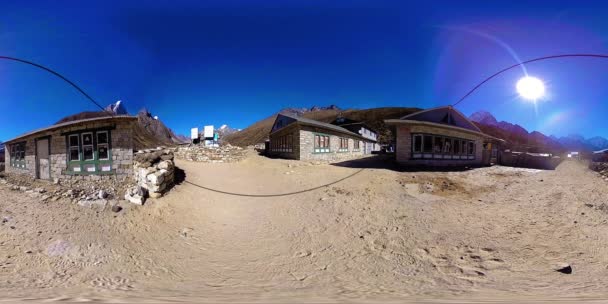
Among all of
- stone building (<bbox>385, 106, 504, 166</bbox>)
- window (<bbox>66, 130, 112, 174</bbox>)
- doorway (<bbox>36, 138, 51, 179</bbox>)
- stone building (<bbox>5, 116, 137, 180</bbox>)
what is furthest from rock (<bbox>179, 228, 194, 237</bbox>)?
stone building (<bbox>385, 106, 504, 166</bbox>)

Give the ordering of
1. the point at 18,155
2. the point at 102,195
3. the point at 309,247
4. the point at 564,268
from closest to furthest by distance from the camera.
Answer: the point at 564,268, the point at 309,247, the point at 102,195, the point at 18,155

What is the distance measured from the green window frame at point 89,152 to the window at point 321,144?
18178mm

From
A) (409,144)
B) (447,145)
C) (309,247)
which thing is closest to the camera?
(309,247)

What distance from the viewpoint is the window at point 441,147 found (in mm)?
22453

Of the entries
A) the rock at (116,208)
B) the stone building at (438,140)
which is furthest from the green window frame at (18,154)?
the stone building at (438,140)

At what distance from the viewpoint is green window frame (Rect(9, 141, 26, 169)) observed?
59.6 feet

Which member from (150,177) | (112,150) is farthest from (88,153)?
(150,177)

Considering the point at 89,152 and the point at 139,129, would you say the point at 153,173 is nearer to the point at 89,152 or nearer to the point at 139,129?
the point at 89,152

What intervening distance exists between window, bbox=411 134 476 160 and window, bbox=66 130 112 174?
20073mm

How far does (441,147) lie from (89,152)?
2447 cm

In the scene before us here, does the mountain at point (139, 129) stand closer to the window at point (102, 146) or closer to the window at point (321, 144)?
the window at point (102, 146)

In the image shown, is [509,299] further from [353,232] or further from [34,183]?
[34,183]

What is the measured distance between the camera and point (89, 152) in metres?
13.0

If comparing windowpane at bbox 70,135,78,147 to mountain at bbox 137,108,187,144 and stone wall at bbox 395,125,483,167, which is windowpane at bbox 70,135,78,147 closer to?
stone wall at bbox 395,125,483,167
